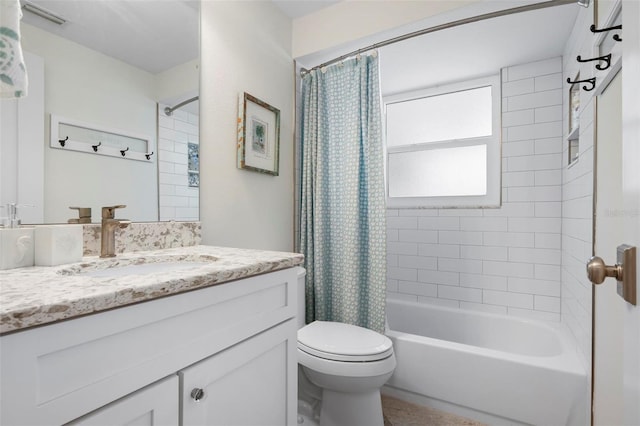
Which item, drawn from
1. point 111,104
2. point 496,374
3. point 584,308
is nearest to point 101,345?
point 111,104

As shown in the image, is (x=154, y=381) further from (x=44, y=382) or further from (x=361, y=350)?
(x=361, y=350)

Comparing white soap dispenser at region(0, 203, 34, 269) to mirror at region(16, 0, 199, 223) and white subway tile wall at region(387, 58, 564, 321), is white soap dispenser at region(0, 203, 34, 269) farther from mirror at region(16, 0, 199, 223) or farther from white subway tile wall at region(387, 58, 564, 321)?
white subway tile wall at region(387, 58, 564, 321)

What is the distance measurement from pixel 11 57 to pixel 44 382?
756 mm

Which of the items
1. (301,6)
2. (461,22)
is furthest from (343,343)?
(301,6)

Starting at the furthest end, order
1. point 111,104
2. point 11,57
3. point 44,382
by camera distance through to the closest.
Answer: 1. point 111,104
2. point 11,57
3. point 44,382

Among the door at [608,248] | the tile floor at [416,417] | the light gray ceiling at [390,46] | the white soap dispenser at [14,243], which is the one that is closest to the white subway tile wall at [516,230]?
the light gray ceiling at [390,46]

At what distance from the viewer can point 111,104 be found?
3.90 ft

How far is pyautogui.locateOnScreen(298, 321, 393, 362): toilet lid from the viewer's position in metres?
1.42

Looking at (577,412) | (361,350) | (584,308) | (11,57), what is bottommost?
(577,412)

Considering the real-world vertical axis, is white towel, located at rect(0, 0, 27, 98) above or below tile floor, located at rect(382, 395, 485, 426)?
above

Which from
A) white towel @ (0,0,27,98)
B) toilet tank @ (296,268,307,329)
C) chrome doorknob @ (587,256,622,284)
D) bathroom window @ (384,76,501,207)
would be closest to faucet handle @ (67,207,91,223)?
white towel @ (0,0,27,98)

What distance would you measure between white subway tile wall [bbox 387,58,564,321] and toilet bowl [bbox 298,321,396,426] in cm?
116

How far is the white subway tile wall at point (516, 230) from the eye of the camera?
2152 millimetres

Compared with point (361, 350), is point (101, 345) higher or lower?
higher
